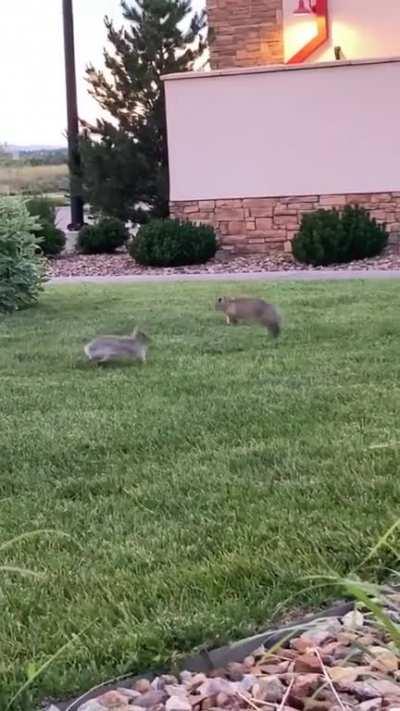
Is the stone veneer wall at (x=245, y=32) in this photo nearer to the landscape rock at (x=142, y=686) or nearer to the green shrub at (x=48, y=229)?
the green shrub at (x=48, y=229)

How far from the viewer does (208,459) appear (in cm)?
412

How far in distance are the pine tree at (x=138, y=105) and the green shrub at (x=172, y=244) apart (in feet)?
8.61

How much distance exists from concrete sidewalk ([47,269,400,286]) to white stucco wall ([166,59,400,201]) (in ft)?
8.00

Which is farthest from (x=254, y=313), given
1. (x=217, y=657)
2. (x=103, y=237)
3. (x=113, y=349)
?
(x=103, y=237)

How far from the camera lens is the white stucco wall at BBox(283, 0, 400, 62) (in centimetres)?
1641

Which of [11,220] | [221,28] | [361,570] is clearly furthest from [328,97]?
[361,570]

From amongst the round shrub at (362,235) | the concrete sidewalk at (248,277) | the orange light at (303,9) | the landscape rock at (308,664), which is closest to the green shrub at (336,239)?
the round shrub at (362,235)

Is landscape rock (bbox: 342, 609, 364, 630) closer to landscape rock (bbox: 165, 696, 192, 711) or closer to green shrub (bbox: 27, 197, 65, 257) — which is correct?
landscape rock (bbox: 165, 696, 192, 711)

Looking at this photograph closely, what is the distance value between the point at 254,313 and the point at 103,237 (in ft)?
32.1

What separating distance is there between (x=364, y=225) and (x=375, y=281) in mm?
3139

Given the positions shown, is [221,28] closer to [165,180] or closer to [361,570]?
[165,180]

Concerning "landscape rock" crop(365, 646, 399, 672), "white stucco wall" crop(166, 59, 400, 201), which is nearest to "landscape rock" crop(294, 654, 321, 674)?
"landscape rock" crop(365, 646, 399, 672)

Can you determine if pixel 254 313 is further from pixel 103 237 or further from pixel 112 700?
pixel 103 237

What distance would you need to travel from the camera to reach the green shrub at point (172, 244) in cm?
1429
